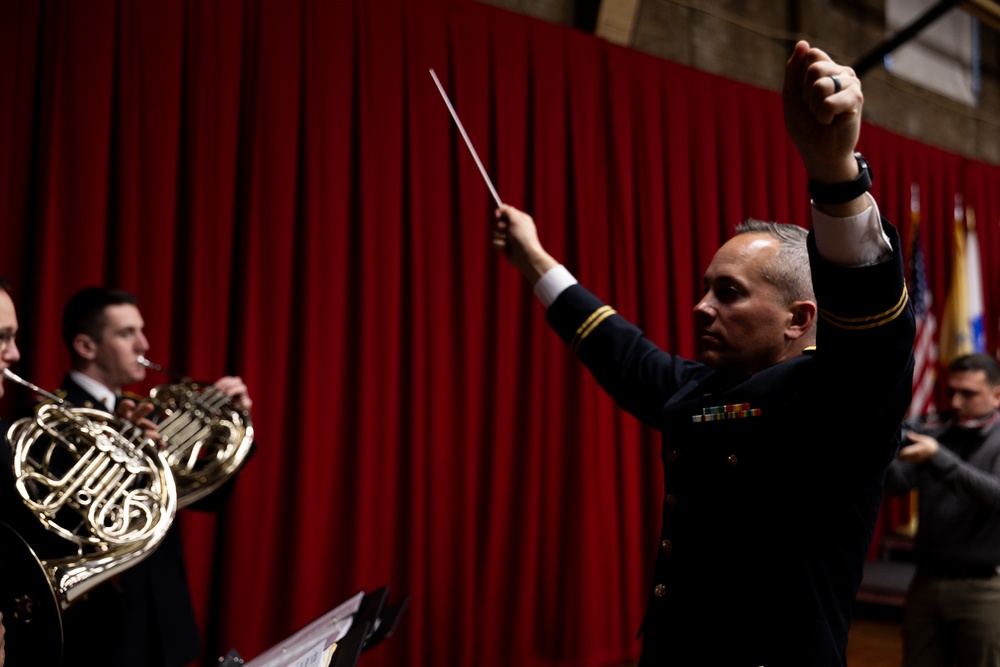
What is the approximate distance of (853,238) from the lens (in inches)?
40.5

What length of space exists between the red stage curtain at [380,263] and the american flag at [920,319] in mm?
2086

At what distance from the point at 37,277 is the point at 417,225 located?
59.9 inches

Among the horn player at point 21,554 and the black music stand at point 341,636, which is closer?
the black music stand at point 341,636

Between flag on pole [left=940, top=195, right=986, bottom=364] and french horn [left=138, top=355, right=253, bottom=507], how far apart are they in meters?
5.74

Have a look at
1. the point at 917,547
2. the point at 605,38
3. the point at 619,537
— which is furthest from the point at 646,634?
the point at 605,38

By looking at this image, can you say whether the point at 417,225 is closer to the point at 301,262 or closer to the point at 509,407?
the point at 301,262

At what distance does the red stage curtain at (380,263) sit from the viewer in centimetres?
297

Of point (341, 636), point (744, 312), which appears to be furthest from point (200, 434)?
point (744, 312)

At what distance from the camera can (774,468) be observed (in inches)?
53.2

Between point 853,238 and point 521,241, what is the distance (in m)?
1.03

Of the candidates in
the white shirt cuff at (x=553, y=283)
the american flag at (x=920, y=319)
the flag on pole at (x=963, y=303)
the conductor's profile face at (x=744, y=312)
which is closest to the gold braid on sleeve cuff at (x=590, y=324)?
the white shirt cuff at (x=553, y=283)

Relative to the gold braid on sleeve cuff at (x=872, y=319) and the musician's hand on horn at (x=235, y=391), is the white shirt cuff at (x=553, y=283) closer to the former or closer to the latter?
the gold braid on sleeve cuff at (x=872, y=319)

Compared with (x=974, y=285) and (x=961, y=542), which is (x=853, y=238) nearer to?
(x=961, y=542)

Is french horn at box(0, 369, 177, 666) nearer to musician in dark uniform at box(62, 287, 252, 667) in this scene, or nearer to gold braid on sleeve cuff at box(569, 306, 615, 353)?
musician in dark uniform at box(62, 287, 252, 667)
